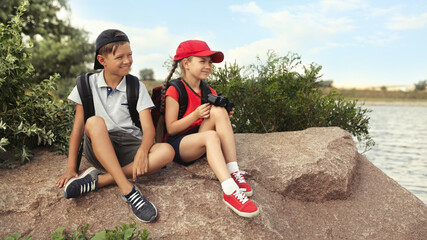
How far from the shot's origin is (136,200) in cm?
331

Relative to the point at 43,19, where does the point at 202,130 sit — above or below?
below

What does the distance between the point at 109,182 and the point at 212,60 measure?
5.71 ft

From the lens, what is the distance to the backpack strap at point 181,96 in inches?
148

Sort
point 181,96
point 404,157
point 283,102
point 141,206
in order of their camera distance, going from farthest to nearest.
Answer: point 404,157 < point 283,102 < point 181,96 < point 141,206

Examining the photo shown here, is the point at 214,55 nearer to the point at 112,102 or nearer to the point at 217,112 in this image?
the point at 217,112

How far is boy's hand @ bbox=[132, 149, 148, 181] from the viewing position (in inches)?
135

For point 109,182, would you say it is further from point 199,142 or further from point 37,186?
point 199,142

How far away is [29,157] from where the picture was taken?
416 cm

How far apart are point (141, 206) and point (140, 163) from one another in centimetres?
41

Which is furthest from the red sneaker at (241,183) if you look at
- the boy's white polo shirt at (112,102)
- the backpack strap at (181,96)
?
the boy's white polo shirt at (112,102)

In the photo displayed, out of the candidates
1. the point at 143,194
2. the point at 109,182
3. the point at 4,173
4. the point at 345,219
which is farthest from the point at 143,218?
the point at 345,219

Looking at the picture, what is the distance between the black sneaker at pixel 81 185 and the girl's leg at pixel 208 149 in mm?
914

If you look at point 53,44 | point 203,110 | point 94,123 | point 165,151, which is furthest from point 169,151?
point 53,44

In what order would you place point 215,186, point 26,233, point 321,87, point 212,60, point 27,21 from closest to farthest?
point 26,233
point 215,186
point 212,60
point 321,87
point 27,21
